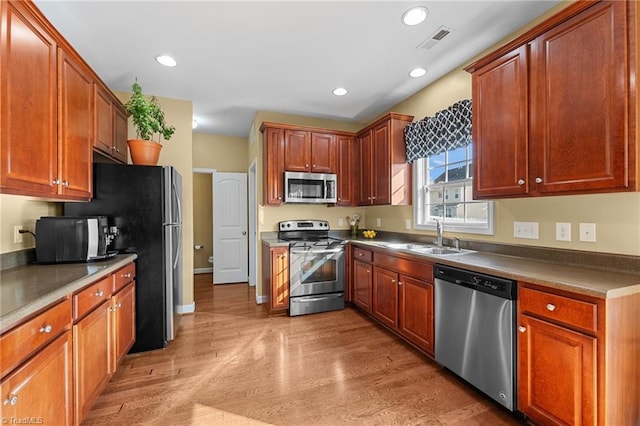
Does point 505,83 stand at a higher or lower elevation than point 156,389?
higher

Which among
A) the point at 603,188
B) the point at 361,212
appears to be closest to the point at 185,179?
the point at 361,212

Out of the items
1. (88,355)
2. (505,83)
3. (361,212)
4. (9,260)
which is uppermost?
(505,83)

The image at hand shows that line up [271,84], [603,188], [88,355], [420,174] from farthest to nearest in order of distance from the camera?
[420,174] < [271,84] < [88,355] < [603,188]

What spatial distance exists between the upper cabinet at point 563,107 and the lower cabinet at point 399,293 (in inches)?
36.0

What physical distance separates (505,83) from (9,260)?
356 centimetres

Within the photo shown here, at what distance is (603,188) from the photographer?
1.47m

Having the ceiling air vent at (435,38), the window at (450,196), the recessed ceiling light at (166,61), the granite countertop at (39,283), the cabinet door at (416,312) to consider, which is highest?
the recessed ceiling light at (166,61)

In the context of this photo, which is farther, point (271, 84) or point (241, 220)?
point (241, 220)

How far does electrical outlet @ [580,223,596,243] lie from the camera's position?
174 centimetres

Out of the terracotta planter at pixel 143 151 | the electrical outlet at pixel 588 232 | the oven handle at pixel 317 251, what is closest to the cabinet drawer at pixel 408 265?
the oven handle at pixel 317 251

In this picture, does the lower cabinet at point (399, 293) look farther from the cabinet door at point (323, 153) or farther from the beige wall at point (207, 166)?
the beige wall at point (207, 166)

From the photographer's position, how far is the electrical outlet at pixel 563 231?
187 cm

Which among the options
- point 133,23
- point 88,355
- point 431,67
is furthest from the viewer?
point 431,67

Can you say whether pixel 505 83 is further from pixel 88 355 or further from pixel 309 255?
pixel 88 355
